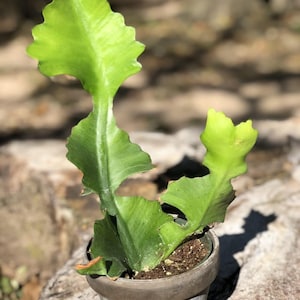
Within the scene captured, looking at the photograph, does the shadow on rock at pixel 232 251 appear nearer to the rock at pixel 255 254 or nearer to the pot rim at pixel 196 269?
the rock at pixel 255 254

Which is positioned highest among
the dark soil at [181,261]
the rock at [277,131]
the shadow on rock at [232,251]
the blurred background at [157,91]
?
the dark soil at [181,261]

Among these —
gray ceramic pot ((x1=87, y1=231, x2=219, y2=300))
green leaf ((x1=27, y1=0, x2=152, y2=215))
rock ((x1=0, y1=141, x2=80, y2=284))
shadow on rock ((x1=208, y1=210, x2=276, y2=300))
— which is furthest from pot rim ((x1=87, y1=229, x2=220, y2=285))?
rock ((x1=0, y1=141, x2=80, y2=284))

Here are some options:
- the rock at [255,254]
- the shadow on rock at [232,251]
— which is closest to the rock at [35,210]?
the rock at [255,254]

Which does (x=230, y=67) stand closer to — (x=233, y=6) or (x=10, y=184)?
(x=233, y=6)

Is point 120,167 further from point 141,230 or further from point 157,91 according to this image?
point 157,91

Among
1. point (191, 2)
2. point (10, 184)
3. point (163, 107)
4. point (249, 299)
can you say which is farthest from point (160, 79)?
point (249, 299)

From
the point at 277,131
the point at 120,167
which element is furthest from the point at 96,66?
the point at 277,131
